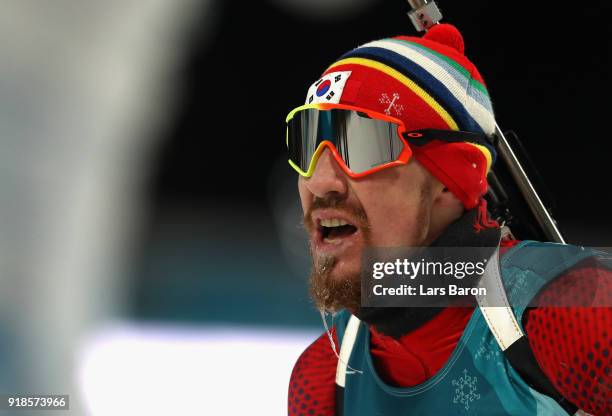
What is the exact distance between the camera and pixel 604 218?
2971 mm

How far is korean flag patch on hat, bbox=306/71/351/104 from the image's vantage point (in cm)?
97

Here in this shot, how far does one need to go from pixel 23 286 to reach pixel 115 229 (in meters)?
0.64

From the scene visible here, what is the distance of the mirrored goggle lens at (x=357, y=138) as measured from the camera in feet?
3.02

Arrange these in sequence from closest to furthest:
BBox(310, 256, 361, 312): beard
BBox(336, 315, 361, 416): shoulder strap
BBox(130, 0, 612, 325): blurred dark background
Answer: BBox(310, 256, 361, 312): beard < BBox(336, 315, 361, 416): shoulder strap < BBox(130, 0, 612, 325): blurred dark background

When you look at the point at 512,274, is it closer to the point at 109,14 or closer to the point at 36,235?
the point at 36,235

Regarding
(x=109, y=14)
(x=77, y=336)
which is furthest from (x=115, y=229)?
(x=109, y=14)

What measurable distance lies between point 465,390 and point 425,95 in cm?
46

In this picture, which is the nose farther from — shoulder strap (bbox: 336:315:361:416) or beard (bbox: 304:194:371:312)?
shoulder strap (bbox: 336:315:361:416)

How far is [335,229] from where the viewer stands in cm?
95

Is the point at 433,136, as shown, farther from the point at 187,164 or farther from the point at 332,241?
the point at 187,164

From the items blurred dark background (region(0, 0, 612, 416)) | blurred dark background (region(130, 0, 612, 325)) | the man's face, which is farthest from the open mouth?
blurred dark background (region(130, 0, 612, 325))

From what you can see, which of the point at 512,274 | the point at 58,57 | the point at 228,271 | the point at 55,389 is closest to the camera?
the point at 512,274

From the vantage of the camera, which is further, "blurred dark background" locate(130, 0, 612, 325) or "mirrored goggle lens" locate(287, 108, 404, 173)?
"blurred dark background" locate(130, 0, 612, 325)

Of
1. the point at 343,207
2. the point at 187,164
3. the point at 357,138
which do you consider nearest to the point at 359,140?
the point at 357,138
